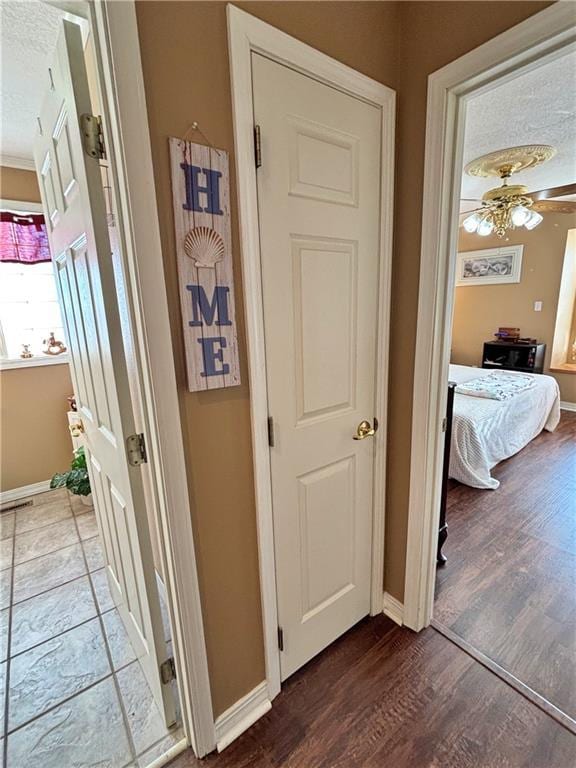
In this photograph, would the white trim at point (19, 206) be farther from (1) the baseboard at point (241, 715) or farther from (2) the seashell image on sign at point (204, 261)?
(1) the baseboard at point (241, 715)

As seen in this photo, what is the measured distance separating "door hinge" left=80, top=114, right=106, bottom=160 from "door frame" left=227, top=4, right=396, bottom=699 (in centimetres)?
33

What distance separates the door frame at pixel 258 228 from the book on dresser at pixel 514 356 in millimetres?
4192

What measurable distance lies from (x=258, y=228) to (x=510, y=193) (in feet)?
9.21

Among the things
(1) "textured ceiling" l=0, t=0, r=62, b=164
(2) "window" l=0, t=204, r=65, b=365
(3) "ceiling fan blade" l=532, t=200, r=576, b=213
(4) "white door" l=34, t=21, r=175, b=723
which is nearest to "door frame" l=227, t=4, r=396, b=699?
(4) "white door" l=34, t=21, r=175, b=723

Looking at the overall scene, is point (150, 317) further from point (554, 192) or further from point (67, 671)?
point (554, 192)

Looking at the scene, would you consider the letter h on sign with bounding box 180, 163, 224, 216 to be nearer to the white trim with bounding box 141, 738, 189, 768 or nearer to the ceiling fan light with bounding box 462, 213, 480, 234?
the white trim with bounding box 141, 738, 189, 768

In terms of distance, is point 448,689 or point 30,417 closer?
point 448,689

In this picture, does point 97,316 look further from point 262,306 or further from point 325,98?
point 325,98

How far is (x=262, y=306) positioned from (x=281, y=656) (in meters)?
1.28

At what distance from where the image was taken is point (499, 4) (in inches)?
39.6

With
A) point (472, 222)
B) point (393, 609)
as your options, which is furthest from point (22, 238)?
point (472, 222)

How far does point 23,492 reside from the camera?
283 cm

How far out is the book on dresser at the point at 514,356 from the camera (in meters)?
4.66

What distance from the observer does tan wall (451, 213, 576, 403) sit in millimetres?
4500
